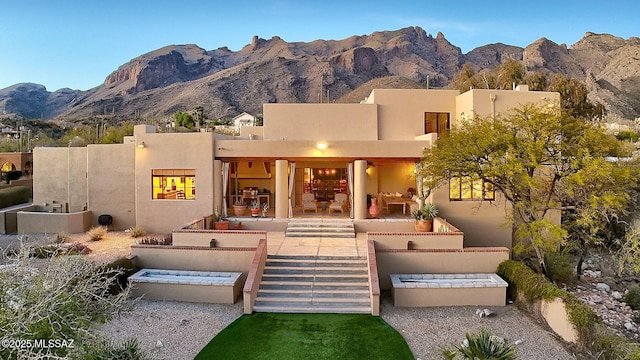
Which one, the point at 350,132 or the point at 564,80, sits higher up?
the point at 564,80

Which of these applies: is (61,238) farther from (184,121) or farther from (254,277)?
(184,121)

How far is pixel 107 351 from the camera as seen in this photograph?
6.53 m

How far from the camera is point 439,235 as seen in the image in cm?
1380

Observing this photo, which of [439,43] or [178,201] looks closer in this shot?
[178,201]

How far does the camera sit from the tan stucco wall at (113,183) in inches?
792

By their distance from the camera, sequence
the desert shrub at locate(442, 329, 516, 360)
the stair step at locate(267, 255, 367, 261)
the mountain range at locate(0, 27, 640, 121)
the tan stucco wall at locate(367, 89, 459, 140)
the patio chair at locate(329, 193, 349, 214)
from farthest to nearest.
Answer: the mountain range at locate(0, 27, 640, 121) → the tan stucco wall at locate(367, 89, 459, 140) → the patio chair at locate(329, 193, 349, 214) → the stair step at locate(267, 255, 367, 261) → the desert shrub at locate(442, 329, 516, 360)

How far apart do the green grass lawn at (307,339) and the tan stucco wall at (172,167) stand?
9.09 meters

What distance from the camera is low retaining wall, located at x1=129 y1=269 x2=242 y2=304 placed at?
37.7 feet

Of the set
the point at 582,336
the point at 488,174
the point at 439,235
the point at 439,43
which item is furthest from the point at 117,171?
the point at 439,43

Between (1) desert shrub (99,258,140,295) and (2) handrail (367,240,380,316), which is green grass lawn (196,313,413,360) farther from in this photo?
(1) desert shrub (99,258,140,295)

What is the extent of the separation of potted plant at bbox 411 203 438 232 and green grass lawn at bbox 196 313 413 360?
6680 mm

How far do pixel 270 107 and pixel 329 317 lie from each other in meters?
13.8

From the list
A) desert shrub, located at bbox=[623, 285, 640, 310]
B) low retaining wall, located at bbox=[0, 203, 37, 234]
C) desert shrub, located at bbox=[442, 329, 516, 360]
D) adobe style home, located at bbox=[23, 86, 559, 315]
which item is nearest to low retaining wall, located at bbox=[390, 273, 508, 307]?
adobe style home, located at bbox=[23, 86, 559, 315]

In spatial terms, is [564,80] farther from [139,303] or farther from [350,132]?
[139,303]
